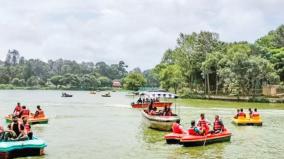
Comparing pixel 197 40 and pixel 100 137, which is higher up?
pixel 197 40

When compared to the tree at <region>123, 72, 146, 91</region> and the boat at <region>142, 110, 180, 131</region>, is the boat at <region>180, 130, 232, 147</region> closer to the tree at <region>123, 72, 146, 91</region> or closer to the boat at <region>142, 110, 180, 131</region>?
the boat at <region>142, 110, 180, 131</region>

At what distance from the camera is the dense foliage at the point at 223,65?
284 ft

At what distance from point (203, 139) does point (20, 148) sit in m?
10.6

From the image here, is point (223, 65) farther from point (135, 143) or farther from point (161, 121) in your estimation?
point (135, 143)

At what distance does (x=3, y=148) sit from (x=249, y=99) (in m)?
70.8

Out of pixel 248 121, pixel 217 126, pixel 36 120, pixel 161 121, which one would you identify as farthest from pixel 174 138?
pixel 36 120

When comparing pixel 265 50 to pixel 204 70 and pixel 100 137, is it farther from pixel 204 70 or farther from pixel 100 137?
pixel 100 137

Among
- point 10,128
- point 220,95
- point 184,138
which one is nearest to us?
point 10,128

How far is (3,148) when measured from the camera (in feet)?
68.6

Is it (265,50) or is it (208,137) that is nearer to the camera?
(208,137)

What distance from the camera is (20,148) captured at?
2152cm

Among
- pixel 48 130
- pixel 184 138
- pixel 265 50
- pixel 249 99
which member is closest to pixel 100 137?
pixel 48 130

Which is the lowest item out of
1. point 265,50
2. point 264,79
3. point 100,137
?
point 100,137

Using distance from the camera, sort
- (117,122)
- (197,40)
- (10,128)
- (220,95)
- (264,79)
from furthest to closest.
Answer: (197,40), (220,95), (264,79), (117,122), (10,128)
